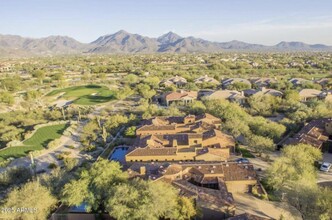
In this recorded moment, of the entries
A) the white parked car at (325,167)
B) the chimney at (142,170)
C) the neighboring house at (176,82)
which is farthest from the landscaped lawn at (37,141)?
the neighboring house at (176,82)

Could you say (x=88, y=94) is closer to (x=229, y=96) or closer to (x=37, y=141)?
(x=37, y=141)

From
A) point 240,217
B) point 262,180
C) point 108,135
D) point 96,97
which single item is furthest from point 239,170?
point 96,97

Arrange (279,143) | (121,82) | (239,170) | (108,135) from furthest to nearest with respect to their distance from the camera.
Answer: (121,82)
(108,135)
(279,143)
(239,170)

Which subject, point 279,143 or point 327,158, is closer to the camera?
point 327,158

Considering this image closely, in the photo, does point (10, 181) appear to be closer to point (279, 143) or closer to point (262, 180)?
point (262, 180)

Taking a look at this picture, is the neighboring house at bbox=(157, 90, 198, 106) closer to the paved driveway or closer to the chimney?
the chimney

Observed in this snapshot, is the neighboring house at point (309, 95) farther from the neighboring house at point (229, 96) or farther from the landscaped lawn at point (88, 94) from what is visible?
the landscaped lawn at point (88, 94)

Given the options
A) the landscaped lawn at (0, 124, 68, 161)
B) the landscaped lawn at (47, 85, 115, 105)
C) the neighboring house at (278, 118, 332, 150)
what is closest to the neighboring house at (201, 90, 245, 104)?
the neighboring house at (278, 118, 332, 150)

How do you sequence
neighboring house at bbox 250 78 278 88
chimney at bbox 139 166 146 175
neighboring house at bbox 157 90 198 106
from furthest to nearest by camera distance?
neighboring house at bbox 250 78 278 88, neighboring house at bbox 157 90 198 106, chimney at bbox 139 166 146 175
